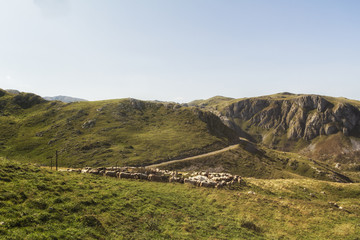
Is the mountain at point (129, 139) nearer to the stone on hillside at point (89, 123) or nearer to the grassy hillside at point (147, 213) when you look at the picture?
the stone on hillside at point (89, 123)

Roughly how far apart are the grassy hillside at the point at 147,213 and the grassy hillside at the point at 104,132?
6213 cm

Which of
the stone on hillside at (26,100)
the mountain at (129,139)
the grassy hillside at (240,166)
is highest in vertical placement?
the stone on hillside at (26,100)

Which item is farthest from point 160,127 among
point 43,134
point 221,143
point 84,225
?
point 84,225

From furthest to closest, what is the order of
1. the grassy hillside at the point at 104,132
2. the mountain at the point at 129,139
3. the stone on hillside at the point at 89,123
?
the stone on hillside at the point at 89,123 → the mountain at the point at 129,139 → the grassy hillside at the point at 104,132

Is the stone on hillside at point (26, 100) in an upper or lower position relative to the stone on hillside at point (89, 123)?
upper

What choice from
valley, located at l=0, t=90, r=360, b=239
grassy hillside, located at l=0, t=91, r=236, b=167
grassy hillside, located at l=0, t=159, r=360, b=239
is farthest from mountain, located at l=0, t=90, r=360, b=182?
grassy hillside, located at l=0, t=159, r=360, b=239

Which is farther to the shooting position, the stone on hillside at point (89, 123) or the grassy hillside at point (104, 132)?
Answer: the stone on hillside at point (89, 123)

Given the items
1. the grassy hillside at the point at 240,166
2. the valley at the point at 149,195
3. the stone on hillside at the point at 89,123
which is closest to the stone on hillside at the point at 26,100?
the valley at the point at 149,195

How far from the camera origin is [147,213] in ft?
85.1

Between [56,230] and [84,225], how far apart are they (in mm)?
2803

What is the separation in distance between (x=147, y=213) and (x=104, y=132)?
103786mm

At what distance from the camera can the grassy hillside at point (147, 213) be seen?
57.9ft

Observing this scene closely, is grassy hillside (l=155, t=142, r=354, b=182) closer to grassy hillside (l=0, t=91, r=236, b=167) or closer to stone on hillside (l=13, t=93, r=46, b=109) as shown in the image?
grassy hillside (l=0, t=91, r=236, b=167)

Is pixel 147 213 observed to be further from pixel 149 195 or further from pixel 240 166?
pixel 240 166
